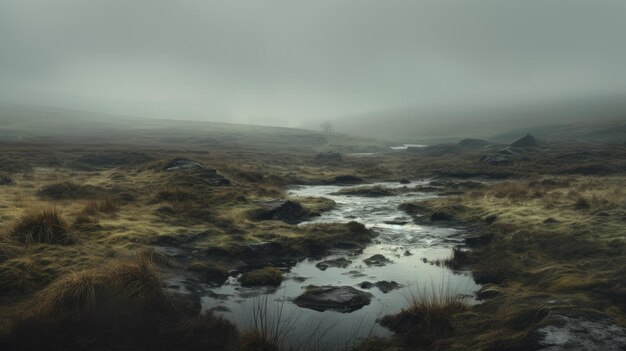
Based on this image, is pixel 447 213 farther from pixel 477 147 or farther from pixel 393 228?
pixel 477 147

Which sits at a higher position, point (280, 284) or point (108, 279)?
point (108, 279)

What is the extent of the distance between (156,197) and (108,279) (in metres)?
18.6

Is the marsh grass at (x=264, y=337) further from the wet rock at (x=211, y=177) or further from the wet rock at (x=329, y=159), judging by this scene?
the wet rock at (x=329, y=159)

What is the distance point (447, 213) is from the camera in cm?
2997

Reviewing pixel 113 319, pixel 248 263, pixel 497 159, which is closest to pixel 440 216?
pixel 248 263

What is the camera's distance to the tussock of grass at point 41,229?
17.3 meters

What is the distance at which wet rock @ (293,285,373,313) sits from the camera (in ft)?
46.9

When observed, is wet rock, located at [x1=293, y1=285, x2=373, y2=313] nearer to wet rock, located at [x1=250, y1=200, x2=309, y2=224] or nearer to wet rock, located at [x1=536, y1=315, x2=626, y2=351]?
wet rock, located at [x1=536, y1=315, x2=626, y2=351]

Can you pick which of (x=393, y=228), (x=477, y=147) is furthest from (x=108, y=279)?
(x=477, y=147)

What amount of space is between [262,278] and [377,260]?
5.56 metres

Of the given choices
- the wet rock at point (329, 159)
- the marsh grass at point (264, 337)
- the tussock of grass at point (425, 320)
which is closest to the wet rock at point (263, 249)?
the marsh grass at point (264, 337)

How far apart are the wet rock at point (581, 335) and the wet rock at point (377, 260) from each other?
8696 mm

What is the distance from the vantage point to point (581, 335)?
10438mm

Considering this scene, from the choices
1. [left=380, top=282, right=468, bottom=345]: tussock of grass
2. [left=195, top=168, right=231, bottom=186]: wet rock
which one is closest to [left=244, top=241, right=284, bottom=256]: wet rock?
[left=380, top=282, right=468, bottom=345]: tussock of grass
